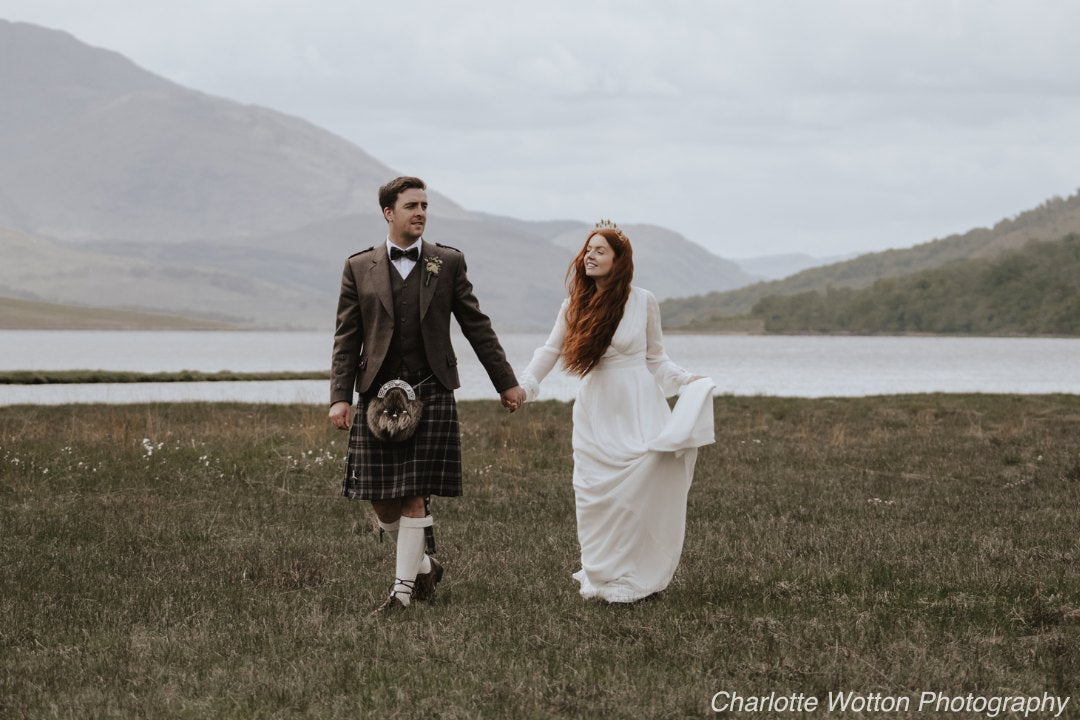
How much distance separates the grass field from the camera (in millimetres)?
6719

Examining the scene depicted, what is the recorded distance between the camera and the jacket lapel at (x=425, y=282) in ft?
28.3

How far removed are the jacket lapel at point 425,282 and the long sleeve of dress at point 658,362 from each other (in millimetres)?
1599

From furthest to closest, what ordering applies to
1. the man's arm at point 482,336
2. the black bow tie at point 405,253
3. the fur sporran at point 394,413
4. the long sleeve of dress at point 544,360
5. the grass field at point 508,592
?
1. the long sleeve of dress at point 544,360
2. the man's arm at point 482,336
3. the black bow tie at point 405,253
4. the fur sporran at point 394,413
5. the grass field at point 508,592

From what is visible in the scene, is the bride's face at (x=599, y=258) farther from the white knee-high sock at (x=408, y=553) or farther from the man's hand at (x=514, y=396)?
the white knee-high sock at (x=408, y=553)

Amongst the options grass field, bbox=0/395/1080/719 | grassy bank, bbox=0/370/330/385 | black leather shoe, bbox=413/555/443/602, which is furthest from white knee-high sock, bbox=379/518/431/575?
grassy bank, bbox=0/370/330/385

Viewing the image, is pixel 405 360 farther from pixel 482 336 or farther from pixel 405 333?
pixel 482 336

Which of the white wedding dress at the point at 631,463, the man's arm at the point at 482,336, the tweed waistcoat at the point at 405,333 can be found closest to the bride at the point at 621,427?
the white wedding dress at the point at 631,463

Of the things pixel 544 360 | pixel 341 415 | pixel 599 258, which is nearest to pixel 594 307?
pixel 599 258

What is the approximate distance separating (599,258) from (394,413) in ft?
5.93

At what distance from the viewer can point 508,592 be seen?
926cm

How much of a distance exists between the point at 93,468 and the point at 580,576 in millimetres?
9709

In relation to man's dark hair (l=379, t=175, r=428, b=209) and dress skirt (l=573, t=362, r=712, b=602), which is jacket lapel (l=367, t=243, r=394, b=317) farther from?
dress skirt (l=573, t=362, r=712, b=602)

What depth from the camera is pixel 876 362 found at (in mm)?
98438

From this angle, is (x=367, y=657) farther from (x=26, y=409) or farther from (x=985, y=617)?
(x=26, y=409)
